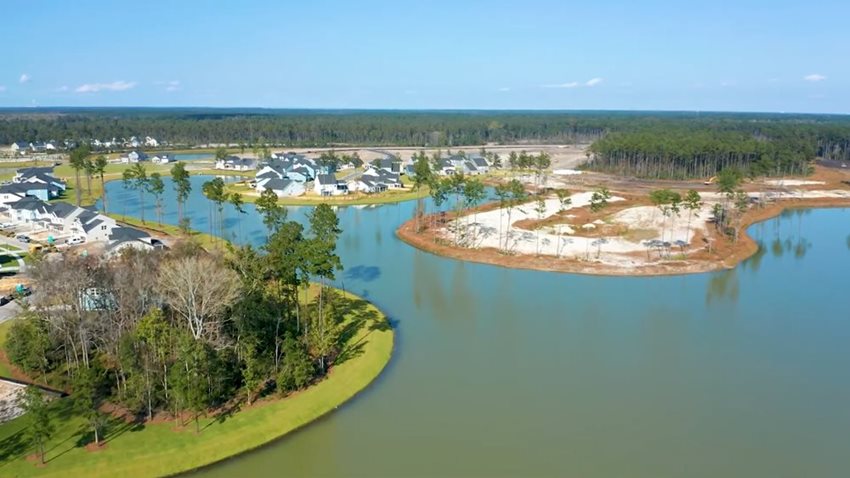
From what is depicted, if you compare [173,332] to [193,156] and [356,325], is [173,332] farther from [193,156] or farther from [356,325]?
[193,156]

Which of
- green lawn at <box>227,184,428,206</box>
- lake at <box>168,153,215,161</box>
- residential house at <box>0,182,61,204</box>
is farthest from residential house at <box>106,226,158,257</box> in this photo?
lake at <box>168,153,215,161</box>

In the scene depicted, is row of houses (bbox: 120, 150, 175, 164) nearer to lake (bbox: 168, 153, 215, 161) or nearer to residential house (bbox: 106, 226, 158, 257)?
lake (bbox: 168, 153, 215, 161)

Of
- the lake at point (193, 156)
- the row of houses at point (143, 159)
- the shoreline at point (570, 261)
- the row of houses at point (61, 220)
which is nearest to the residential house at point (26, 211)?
the row of houses at point (61, 220)

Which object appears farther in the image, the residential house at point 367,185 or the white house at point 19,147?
the white house at point 19,147

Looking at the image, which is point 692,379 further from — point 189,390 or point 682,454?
point 189,390

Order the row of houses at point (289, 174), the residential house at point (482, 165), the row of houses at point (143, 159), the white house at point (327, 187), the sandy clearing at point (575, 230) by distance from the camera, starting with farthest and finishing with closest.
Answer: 1. the row of houses at point (143, 159)
2. the residential house at point (482, 165)
3. the white house at point (327, 187)
4. the row of houses at point (289, 174)
5. the sandy clearing at point (575, 230)

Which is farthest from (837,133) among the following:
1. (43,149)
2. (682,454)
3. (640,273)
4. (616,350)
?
(43,149)

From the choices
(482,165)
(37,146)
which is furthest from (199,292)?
(37,146)

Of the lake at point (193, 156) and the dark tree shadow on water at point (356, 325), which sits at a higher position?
the lake at point (193, 156)

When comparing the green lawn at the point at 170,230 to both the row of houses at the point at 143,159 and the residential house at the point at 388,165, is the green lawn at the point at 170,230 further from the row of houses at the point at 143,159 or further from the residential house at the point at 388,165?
the row of houses at the point at 143,159
